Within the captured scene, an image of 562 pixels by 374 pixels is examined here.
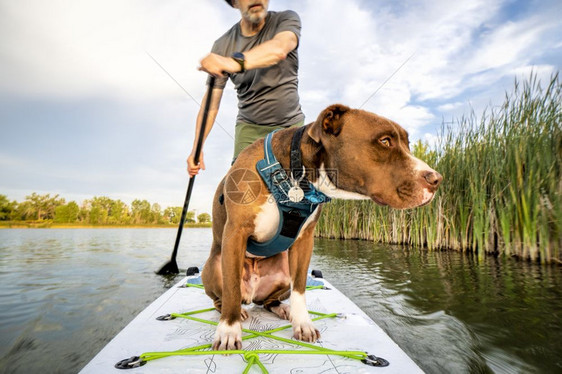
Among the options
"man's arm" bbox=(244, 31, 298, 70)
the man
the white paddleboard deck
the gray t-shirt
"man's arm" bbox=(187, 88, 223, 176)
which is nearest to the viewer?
the white paddleboard deck

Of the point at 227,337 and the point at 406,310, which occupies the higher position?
the point at 227,337

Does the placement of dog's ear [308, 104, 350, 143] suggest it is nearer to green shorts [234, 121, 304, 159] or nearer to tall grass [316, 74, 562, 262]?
green shorts [234, 121, 304, 159]

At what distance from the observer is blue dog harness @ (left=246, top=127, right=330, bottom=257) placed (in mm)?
2035

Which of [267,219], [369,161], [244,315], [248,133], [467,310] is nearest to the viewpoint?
[369,161]

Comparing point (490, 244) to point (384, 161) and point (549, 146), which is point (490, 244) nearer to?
point (549, 146)

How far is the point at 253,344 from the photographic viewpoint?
1.97 m

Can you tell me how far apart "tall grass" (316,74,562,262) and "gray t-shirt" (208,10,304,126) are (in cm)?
536

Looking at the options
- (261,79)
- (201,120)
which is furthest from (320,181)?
(201,120)

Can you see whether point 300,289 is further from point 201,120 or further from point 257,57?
point 201,120

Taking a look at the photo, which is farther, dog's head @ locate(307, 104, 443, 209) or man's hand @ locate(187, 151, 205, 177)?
man's hand @ locate(187, 151, 205, 177)

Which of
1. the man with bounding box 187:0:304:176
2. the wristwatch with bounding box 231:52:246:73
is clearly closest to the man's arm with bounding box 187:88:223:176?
the man with bounding box 187:0:304:176

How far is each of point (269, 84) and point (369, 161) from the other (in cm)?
152

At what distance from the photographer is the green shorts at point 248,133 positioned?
310 cm

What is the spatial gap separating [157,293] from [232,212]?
11.1ft
